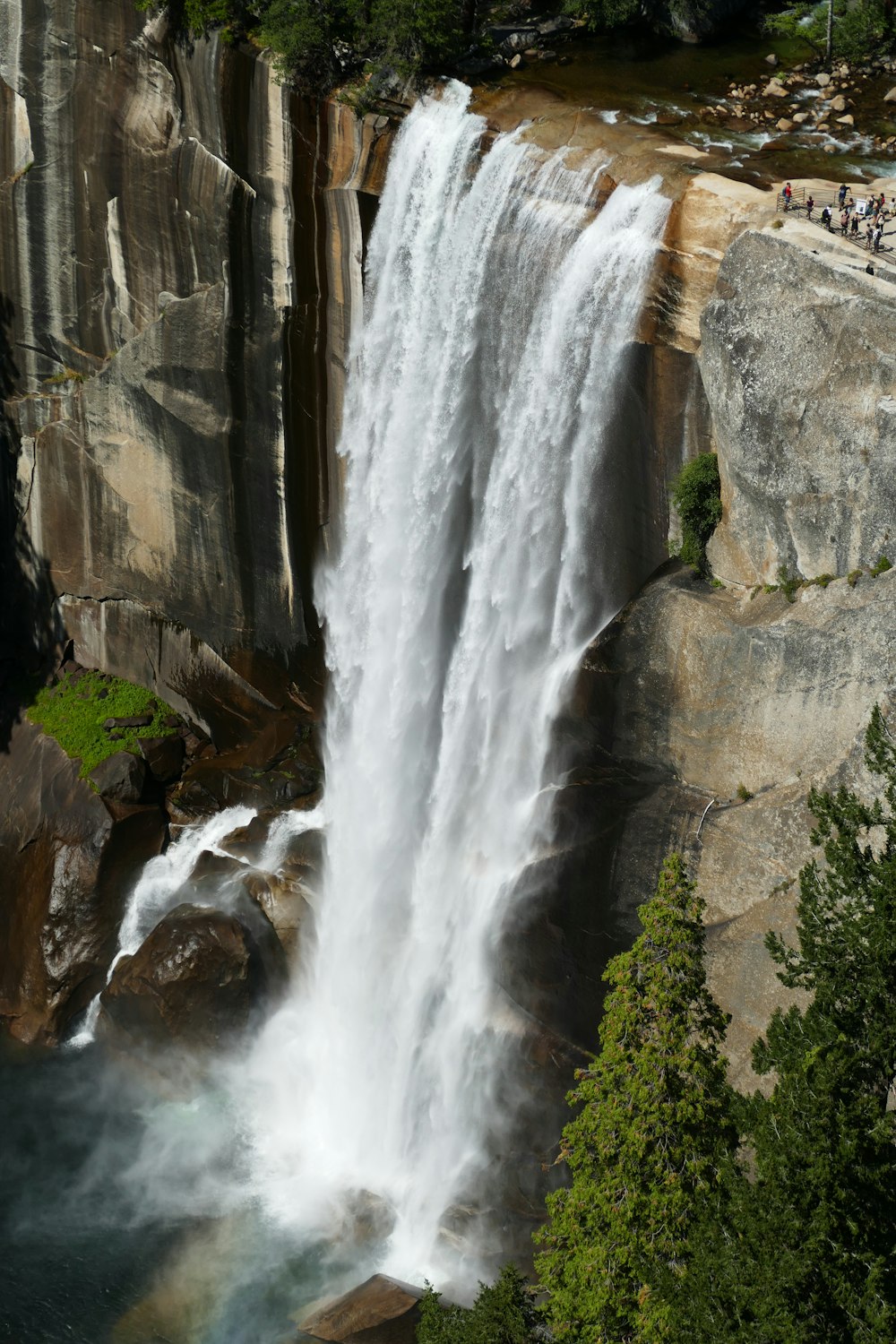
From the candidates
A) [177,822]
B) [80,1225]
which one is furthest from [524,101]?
[80,1225]

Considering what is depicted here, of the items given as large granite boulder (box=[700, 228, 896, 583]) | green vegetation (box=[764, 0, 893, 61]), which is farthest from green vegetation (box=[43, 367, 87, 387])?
green vegetation (box=[764, 0, 893, 61])

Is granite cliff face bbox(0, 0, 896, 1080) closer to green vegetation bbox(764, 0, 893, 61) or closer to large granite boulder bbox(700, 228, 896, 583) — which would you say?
large granite boulder bbox(700, 228, 896, 583)

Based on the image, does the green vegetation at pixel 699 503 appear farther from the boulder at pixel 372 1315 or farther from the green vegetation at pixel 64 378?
the green vegetation at pixel 64 378

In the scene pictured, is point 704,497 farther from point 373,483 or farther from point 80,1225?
point 80,1225

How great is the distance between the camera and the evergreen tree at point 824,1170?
14.5m

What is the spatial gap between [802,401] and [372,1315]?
53.9 feet

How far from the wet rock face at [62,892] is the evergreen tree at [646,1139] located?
1654cm

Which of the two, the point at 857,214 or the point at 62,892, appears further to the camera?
the point at 62,892

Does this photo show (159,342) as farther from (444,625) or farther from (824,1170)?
(824,1170)

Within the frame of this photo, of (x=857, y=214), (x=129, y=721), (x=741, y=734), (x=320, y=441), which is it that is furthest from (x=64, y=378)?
(x=741, y=734)

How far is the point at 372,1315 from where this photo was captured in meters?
23.7

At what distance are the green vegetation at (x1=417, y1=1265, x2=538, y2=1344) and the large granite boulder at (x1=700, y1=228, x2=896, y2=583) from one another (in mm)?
11419

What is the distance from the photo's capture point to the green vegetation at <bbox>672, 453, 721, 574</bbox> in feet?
77.0

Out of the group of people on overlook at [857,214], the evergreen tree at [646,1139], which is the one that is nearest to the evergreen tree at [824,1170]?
the evergreen tree at [646,1139]
